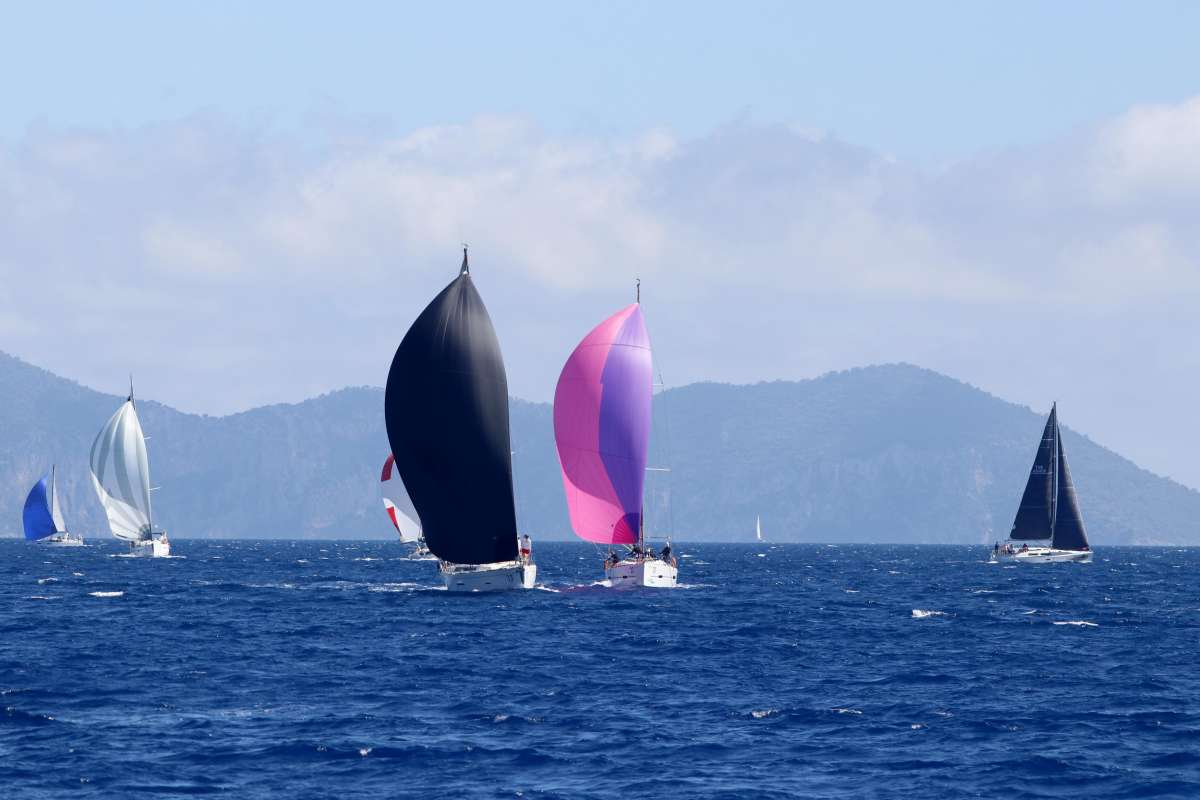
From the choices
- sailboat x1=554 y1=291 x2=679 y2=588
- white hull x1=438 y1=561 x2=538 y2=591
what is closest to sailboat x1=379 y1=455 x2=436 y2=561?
sailboat x1=554 y1=291 x2=679 y2=588

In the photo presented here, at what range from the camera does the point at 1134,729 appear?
4166 centimetres

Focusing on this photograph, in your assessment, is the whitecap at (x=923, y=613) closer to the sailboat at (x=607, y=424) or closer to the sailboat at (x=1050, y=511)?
the sailboat at (x=607, y=424)

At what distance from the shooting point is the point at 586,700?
45312mm

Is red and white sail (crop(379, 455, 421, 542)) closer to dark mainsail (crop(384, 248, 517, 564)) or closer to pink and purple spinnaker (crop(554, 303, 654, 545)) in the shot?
pink and purple spinnaker (crop(554, 303, 654, 545))

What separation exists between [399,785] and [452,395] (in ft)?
123

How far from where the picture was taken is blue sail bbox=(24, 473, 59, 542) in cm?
18950

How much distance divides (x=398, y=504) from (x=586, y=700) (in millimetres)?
99195

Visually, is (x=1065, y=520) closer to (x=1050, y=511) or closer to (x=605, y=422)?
(x=1050, y=511)

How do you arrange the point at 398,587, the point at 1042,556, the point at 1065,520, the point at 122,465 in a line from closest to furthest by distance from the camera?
the point at 398,587
the point at 122,465
the point at 1065,520
the point at 1042,556

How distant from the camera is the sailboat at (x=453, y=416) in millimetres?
70688

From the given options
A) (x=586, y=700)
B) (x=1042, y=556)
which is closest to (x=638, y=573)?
(x=586, y=700)

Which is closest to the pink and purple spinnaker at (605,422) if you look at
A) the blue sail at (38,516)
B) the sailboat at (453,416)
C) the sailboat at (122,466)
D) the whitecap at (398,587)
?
the sailboat at (453,416)

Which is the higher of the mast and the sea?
the mast

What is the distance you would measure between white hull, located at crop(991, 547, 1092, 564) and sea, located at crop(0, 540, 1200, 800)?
66176 mm
